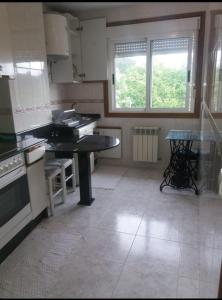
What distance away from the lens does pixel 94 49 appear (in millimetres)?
3750

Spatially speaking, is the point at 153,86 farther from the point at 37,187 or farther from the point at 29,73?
the point at 37,187

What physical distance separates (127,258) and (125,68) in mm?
2961

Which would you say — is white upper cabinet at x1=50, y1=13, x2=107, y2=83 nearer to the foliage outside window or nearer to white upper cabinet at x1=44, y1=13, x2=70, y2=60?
the foliage outside window

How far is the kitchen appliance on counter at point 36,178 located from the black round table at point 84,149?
207mm

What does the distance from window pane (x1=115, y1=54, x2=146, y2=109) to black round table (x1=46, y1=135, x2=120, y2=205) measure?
1.35 metres

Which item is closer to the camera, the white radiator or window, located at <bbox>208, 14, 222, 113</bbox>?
window, located at <bbox>208, 14, 222, 113</bbox>

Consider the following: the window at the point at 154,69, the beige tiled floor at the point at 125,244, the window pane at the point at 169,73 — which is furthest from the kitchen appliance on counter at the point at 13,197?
the window pane at the point at 169,73

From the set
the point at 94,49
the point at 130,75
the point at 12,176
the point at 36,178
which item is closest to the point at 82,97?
the point at 94,49

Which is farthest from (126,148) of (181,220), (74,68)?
(181,220)

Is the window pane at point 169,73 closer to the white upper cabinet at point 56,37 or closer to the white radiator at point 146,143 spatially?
the white radiator at point 146,143

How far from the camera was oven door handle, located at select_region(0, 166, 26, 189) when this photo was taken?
1.84m

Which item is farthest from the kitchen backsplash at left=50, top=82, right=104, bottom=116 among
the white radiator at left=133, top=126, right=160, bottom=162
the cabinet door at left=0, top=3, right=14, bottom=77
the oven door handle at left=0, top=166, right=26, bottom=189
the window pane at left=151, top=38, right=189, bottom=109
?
the oven door handle at left=0, top=166, right=26, bottom=189

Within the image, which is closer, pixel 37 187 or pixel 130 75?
pixel 37 187

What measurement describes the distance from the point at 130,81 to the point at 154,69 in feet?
1.41
